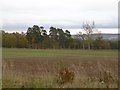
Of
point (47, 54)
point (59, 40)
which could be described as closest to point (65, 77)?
point (47, 54)

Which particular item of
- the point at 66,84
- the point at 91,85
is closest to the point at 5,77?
the point at 66,84

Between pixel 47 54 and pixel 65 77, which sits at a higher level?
pixel 65 77

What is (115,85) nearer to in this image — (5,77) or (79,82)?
(79,82)

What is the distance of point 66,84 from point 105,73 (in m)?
1.88

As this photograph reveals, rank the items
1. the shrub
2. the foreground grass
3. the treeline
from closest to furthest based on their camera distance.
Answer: the shrub
the foreground grass
the treeline

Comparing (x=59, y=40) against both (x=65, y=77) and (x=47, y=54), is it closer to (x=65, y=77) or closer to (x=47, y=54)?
(x=47, y=54)

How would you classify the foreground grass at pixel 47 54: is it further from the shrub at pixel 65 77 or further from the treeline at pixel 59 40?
the shrub at pixel 65 77

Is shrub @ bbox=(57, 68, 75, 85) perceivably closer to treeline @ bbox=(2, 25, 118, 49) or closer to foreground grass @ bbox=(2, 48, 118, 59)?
foreground grass @ bbox=(2, 48, 118, 59)

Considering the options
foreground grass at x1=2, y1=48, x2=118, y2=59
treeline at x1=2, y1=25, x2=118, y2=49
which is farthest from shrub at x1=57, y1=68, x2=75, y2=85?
treeline at x1=2, y1=25, x2=118, y2=49

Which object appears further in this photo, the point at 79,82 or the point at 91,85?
the point at 79,82

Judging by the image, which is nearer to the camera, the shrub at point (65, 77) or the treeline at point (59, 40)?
the shrub at point (65, 77)

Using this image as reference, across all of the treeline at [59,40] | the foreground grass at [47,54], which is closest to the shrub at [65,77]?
the foreground grass at [47,54]

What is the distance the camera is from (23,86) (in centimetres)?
749

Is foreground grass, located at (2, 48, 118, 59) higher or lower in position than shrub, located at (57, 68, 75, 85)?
lower
